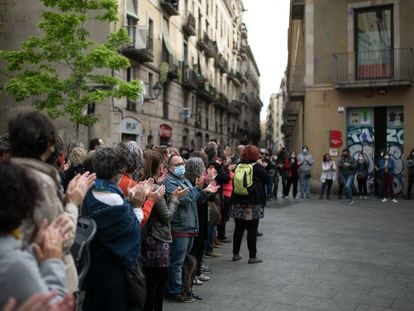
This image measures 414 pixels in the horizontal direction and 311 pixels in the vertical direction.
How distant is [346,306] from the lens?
215 inches

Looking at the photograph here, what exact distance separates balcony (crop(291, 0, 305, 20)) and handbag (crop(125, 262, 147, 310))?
68.1 feet

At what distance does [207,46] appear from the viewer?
130 feet

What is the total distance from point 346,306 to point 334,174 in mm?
13024

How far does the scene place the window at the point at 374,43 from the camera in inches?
755

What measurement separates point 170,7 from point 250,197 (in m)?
23.0

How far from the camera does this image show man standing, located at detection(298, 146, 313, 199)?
1809 cm

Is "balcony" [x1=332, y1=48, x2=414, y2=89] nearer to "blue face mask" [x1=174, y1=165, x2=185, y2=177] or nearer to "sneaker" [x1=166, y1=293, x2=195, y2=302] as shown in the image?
"blue face mask" [x1=174, y1=165, x2=185, y2=177]

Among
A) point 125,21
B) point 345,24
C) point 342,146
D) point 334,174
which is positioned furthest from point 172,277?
point 125,21

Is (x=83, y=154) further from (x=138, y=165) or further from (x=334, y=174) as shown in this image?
(x=334, y=174)

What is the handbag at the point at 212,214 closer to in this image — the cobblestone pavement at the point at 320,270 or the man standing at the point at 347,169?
the cobblestone pavement at the point at 320,270

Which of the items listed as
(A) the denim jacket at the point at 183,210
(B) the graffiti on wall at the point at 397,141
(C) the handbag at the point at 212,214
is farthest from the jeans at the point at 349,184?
(A) the denim jacket at the point at 183,210

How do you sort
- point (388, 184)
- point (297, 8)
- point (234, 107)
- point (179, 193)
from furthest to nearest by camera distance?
point (234, 107) → point (297, 8) → point (388, 184) → point (179, 193)

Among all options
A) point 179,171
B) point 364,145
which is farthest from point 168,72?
point 179,171

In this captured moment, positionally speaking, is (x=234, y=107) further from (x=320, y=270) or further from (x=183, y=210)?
(x=183, y=210)
